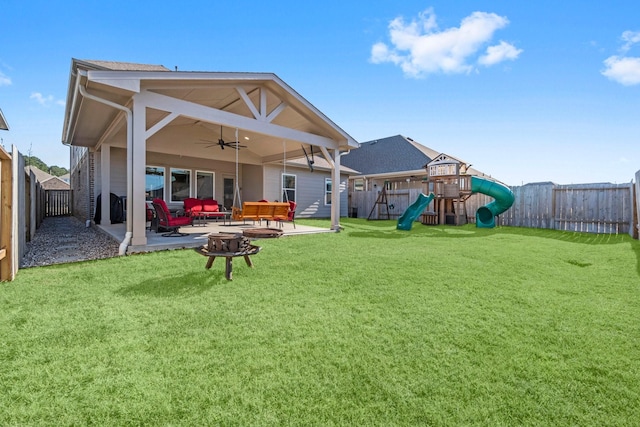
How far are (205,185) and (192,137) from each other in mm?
2349

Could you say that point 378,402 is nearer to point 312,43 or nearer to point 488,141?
point 312,43

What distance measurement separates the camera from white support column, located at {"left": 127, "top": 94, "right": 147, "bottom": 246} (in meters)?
5.62

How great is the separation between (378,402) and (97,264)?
5105 millimetres

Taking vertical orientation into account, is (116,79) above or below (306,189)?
above

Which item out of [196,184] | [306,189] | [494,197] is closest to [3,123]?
[196,184]

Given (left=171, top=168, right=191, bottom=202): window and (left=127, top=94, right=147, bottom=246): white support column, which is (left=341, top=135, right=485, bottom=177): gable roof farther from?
(left=127, top=94, right=147, bottom=246): white support column

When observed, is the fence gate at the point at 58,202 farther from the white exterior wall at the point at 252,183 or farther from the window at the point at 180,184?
the white exterior wall at the point at 252,183

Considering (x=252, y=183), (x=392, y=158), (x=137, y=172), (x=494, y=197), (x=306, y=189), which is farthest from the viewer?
(x=392, y=158)

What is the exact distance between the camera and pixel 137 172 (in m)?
Result: 5.62

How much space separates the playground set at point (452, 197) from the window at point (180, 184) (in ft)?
28.6

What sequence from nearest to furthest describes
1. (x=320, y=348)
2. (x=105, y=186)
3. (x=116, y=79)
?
(x=320, y=348), (x=116, y=79), (x=105, y=186)

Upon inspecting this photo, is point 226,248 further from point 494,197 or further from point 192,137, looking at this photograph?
point 494,197

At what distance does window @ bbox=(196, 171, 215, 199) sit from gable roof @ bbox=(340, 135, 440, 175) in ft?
37.6

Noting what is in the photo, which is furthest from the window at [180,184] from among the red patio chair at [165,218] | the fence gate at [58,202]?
the fence gate at [58,202]
